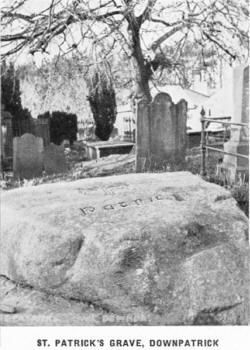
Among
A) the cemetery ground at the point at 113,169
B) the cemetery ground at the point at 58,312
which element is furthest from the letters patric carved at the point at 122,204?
the cemetery ground at the point at 113,169

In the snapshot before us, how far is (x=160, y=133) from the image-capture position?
6109 millimetres

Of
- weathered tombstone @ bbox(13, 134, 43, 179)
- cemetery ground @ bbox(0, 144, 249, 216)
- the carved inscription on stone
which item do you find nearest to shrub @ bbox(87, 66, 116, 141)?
cemetery ground @ bbox(0, 144, 249, 216)

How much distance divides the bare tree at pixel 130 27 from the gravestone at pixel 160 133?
2.40ft

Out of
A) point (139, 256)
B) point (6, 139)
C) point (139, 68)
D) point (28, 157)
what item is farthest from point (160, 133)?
point (139, 256)

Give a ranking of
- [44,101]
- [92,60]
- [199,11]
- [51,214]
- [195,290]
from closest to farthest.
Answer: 1. [195,290]
2. [51,214]
3. [199,11]
4. [92,60]
5. [44,101]

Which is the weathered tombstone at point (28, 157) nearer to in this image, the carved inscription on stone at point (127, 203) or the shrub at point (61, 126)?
the shrub at point (61, 126)

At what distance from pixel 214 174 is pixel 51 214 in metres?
2.95

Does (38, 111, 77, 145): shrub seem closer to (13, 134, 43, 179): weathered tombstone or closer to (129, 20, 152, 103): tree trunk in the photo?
(13, 134, 43, 179): weathered tombstone

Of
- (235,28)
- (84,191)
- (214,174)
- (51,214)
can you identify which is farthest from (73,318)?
(235,28)

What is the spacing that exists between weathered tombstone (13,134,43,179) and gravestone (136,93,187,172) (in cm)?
147

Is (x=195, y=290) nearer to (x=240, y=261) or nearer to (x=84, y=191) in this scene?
(x=240, y=261)

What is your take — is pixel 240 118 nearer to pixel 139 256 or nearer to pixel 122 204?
pixel 122 204

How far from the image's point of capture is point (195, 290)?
2766 millimetres

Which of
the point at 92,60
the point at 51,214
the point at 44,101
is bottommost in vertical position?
the point at 51,214
